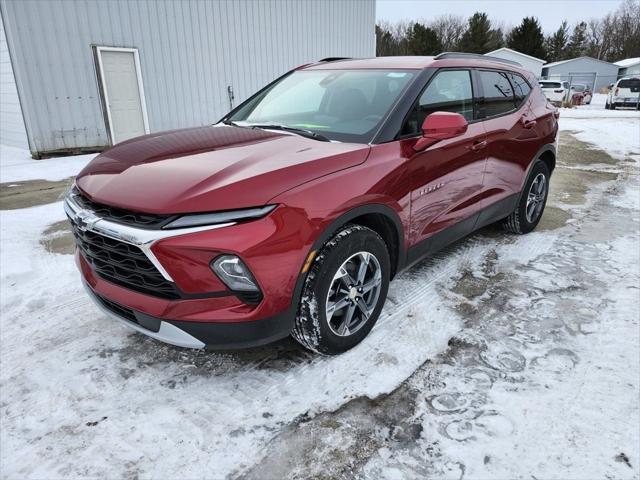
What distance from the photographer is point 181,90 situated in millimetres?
10797

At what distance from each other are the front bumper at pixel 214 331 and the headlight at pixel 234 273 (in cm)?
18

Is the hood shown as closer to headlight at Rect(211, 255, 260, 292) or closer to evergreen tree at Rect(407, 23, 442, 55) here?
headlight at Rect(211, 255, 260, 292)

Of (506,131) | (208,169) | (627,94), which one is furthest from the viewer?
(627,94)

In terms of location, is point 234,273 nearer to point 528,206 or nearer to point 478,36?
point 528,206

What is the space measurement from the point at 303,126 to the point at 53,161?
775 cm

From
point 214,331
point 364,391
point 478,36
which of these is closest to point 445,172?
point 364,391

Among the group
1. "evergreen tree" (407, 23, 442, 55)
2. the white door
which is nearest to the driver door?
the white door

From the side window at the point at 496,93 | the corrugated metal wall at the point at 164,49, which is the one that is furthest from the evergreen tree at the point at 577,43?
the side window at the point at 496,93

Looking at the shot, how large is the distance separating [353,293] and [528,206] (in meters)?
2.94

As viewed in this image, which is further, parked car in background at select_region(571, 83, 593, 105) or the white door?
parked car in background at select_region(571, 83, 593, 105)

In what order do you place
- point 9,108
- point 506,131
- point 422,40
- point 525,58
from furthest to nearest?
point 422,40
point 525,58
point 9,108
point 506,131

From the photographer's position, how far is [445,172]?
3174mm

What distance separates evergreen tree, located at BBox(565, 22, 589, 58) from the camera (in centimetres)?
6081

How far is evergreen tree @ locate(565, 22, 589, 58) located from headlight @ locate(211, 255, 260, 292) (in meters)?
71.9
